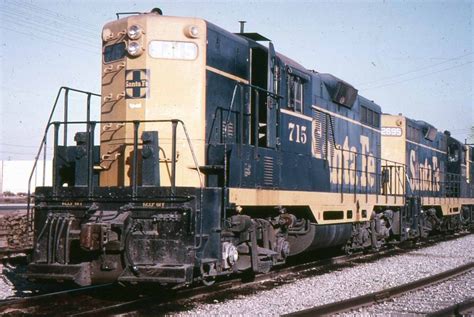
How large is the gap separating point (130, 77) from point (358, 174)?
629cm

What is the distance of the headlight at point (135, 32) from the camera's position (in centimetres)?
732

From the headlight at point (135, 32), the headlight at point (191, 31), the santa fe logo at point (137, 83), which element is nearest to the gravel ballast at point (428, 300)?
the santa fe logo at point (137, 83)

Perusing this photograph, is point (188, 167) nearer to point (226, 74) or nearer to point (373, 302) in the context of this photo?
point (226, 74)

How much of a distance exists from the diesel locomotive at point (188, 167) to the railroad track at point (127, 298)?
0.99 feet

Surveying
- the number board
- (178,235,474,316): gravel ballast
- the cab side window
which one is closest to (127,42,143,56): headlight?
the cab side window

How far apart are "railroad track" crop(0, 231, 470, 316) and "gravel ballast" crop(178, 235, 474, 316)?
1.02 feet

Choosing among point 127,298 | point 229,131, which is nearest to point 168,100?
point 229,131

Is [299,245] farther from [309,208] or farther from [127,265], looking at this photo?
[127,265]

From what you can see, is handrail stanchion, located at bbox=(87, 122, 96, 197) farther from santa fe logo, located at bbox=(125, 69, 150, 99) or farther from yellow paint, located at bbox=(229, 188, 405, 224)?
yellow paint, located at bbox=(229, 188, 405, 224)

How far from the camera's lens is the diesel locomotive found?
20.3ft

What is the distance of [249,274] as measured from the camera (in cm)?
840

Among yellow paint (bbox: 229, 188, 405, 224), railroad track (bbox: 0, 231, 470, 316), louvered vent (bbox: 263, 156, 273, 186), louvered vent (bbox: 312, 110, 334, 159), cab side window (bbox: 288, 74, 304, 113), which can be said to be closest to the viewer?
railroad track (bbox: 0, 231, 470, 316)

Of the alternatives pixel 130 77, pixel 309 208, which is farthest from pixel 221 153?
pixel 309 208

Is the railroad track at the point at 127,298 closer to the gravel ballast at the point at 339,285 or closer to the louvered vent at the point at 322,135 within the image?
the gravel ballast at the point at 339,285
